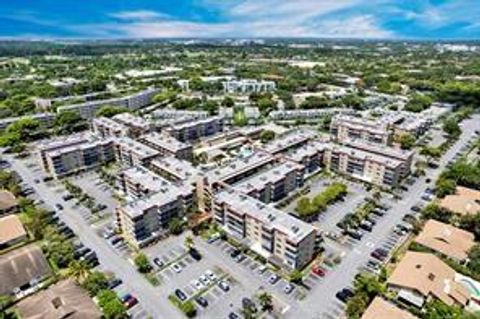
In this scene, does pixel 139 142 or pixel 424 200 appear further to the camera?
pixel 139 142

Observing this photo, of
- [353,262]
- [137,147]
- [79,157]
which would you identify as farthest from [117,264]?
[79,157]

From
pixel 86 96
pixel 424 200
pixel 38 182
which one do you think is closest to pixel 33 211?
pixel 38 182

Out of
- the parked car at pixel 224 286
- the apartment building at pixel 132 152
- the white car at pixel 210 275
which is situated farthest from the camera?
the apartment building at pixel 132 152

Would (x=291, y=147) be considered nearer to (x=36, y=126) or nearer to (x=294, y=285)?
(x=294, y=285)

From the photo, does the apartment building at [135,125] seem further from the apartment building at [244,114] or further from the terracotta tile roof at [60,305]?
the terracotta tile roof at [60,305]

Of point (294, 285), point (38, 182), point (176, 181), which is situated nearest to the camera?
point (294, 285)

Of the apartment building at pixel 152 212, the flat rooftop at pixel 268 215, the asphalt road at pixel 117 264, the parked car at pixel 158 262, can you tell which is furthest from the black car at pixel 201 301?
the apartment building at pixel 152 212

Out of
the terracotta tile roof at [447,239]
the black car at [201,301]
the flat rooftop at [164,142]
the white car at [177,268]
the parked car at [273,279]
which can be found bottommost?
the black car at [201,301]
